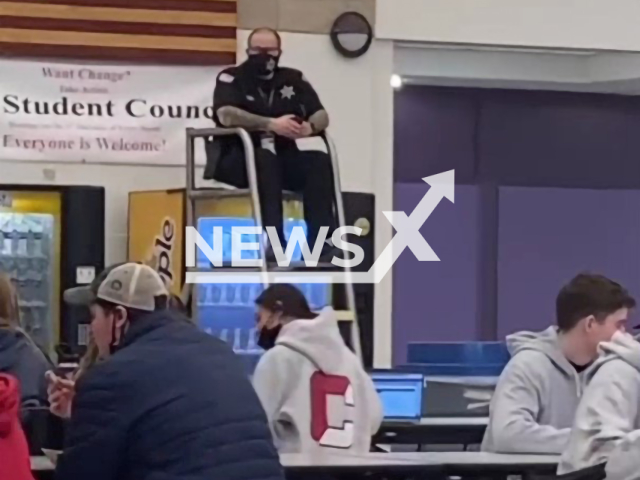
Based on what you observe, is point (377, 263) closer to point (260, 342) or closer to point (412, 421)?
point (412, 421)

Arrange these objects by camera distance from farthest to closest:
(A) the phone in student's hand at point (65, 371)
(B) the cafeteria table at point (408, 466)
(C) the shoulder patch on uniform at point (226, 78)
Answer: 1. (C) the shoulder patch on uniform at point (226, 78)
2. (A) the phone in student's hand at point (65, 371)
3. (B) the cafeteria table at point (408, 466)

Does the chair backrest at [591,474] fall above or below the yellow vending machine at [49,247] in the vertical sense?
below

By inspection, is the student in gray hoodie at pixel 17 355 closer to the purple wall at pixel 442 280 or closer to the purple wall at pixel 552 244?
the purple wall at pixel 442 280

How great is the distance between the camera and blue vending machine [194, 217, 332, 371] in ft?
24.1

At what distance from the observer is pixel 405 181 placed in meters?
10.2

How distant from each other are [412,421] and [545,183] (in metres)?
4.41

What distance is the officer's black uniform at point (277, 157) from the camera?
6.73m

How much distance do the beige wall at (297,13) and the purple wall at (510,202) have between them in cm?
147

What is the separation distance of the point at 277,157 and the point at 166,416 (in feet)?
12.9

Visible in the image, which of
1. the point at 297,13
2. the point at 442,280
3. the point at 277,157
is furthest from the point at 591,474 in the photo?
the point at 442,280

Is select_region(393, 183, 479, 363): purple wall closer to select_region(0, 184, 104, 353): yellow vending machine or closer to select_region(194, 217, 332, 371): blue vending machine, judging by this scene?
select_region(194, 217, 332, 371): blue vending machine

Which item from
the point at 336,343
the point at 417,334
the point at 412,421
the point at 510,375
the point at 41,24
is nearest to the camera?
the point at 510,375

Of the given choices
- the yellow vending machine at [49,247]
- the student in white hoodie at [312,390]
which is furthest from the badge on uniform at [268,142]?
the student in white hoodie at [312,390]

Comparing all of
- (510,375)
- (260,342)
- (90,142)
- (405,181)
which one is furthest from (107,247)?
(510,375)
